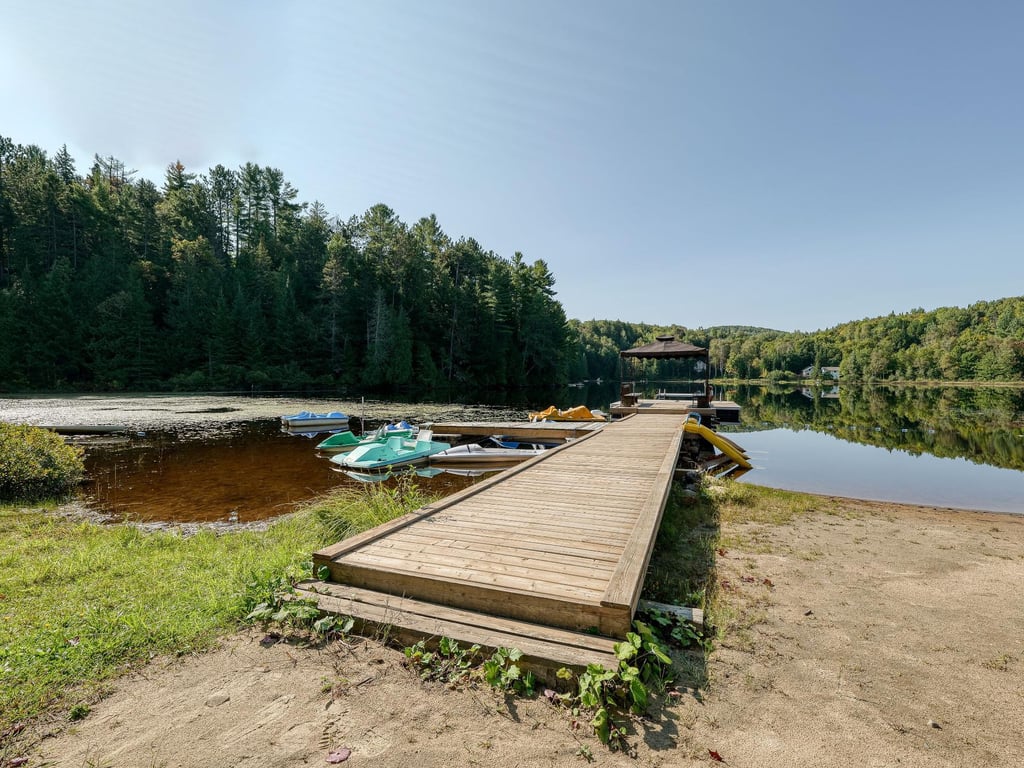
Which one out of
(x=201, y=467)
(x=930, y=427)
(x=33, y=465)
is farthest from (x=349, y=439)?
(x=930, y=427)

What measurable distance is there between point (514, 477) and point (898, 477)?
1238cm

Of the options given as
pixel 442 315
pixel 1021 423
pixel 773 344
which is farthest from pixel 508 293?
pixel 773 344

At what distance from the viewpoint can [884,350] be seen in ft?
257

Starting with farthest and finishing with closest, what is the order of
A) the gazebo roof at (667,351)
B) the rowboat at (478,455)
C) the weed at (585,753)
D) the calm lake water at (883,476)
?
the gazebo roof at (667,351), the rowboat at (478,455), the calm lake water at (883,476), the weed at (585,753)

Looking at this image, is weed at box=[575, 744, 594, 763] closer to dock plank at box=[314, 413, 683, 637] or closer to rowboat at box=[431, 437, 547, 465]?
dock plank at box=[314, 413, 683, 637]

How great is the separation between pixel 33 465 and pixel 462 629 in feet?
32.4

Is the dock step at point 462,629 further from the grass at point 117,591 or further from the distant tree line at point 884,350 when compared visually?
the distant tree line at point 884,350

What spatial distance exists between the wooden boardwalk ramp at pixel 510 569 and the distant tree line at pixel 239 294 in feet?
133

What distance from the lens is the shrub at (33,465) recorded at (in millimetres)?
7852

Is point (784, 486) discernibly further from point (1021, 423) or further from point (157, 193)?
point (157, 193)

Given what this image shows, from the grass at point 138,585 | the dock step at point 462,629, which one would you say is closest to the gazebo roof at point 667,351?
the grass at point 138,585

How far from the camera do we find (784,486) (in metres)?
11.5

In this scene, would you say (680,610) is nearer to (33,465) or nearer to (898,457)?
(33,465)

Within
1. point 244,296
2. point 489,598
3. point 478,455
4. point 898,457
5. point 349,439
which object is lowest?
point 898,457
